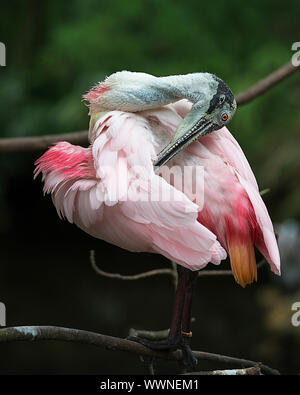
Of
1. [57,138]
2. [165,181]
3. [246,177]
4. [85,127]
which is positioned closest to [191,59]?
[85,127]

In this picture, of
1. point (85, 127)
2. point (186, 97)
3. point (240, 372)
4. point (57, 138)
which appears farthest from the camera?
point (85, 127)

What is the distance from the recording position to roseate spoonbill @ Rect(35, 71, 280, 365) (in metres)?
1.76

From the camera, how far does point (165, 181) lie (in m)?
1.78

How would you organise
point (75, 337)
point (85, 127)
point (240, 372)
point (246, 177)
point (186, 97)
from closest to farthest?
point (75, 337)
point (240, 372)
point (246, 177)
point (186, 97)
point (85, 127)

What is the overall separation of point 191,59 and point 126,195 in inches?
243

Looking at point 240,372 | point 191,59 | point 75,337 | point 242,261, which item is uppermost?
point 191,59

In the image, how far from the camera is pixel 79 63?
8617mm

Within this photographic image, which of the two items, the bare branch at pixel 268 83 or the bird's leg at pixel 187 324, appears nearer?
the bird's leg at pixel 187 324

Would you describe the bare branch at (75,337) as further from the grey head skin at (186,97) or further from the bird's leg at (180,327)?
the grey head skin at (186,97)

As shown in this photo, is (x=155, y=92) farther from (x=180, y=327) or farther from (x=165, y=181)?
(x=180, y=327)

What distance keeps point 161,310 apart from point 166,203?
5.21 meters

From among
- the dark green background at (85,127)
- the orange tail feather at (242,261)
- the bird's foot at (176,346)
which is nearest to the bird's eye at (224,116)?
the orange tail feather at (242,261)

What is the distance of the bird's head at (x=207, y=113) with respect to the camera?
1.89 metres
